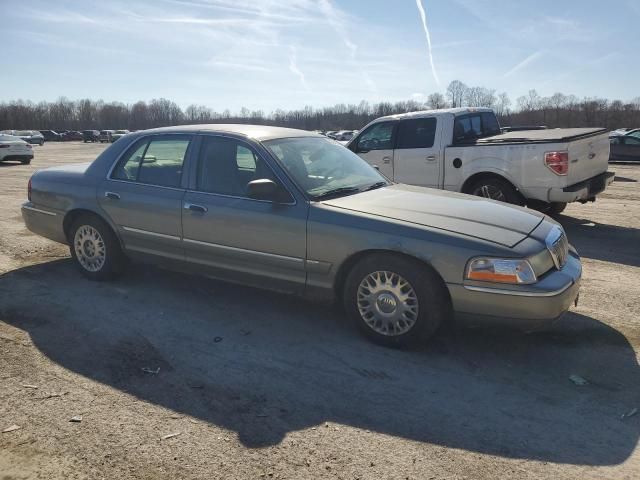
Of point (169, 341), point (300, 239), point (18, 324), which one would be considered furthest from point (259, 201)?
point (18, 324)

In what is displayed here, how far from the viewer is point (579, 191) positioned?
7.74m

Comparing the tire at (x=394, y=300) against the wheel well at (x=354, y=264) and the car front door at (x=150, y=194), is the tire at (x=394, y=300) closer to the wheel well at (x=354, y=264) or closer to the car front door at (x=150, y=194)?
the wheel well at (x=354, y=264)

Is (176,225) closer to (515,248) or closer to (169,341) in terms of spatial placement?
(169,341)

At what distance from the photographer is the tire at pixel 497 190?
8.14 m

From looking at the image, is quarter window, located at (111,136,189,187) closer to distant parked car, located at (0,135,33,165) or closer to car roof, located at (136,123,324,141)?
car roof, located at (136,123,324,141)

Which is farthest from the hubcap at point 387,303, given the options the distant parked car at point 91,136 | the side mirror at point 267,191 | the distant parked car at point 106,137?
the distant parked car at point 91,136

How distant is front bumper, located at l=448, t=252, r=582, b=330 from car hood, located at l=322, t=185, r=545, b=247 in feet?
1.13

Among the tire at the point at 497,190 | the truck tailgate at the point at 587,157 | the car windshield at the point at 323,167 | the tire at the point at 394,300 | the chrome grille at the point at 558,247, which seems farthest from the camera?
the tire at the point at 497,190

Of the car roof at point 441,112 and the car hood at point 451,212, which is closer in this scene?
the car hood at point 451,212

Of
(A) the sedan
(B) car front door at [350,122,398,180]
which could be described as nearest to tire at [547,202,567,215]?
(B) car front door at [350,122,398,180]

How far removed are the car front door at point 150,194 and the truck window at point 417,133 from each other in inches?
203

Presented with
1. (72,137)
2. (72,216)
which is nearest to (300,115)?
(72,137)

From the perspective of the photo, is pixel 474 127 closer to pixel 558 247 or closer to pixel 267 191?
pixel 558 247

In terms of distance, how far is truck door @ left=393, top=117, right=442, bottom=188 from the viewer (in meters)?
9.01
